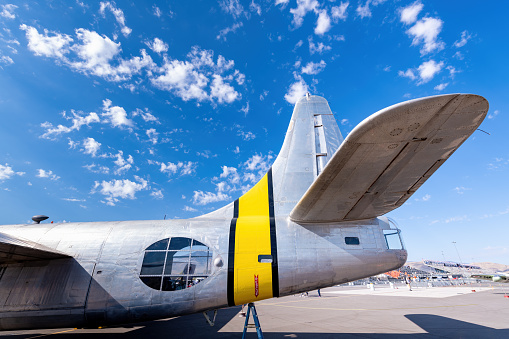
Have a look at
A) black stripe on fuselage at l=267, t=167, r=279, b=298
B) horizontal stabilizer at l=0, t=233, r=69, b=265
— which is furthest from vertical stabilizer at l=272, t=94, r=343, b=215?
horizontal stabilizer at l=0, t=233, r=69, b=265

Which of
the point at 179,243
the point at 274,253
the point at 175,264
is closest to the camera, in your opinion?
the point at 274,253

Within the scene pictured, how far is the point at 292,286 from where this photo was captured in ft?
17.7

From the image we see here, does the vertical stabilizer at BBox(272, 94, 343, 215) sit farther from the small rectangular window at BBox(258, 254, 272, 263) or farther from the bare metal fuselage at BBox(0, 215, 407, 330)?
the small rectangular window at BBox(258, 254, 272, 263)

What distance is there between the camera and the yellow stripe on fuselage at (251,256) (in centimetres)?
538

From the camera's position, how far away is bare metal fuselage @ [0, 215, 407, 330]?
213 inches

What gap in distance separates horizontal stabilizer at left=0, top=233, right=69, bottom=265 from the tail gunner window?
2222 mm

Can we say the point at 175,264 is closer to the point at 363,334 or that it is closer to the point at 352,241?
the point at 352,241

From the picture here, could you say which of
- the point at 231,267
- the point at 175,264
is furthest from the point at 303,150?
the point at 175,264

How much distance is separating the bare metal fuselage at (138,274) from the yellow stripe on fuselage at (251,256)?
0.26m

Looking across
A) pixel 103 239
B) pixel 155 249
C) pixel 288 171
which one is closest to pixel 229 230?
pixel 155 249

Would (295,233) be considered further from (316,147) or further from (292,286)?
(316,147)

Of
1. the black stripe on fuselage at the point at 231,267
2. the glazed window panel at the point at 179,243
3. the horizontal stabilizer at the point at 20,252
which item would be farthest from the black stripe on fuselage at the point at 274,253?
the horizontal stabilizer at the point at 20,252

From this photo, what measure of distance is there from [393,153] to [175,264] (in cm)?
514

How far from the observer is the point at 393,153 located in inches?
148
